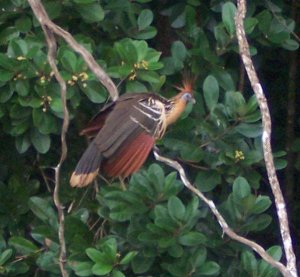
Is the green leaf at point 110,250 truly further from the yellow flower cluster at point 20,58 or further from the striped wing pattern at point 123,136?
the yellow flower cluster at point 20,58

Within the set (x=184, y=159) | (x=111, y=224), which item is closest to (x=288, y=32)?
(x=184, y=159)

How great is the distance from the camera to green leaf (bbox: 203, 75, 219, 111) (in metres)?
4.36

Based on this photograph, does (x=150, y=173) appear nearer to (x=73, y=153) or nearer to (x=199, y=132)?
(x=199, y=132)

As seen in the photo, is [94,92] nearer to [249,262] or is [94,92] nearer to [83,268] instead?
[83,268]

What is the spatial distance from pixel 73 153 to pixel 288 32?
0.93 m

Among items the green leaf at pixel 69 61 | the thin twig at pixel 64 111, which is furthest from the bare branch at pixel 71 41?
the green leaf at pixel 69 61

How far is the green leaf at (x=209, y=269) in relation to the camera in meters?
4.18

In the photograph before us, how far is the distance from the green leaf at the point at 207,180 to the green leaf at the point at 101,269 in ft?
1.62

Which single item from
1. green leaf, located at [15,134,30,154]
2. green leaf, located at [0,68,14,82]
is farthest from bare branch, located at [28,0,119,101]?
green leaf, located at [15,134,30,154]

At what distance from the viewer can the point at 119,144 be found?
13.4ft

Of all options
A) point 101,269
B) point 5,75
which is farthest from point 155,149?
point 5,75

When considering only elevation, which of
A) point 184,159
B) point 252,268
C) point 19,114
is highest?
point 19,114

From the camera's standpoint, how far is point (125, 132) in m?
4.12

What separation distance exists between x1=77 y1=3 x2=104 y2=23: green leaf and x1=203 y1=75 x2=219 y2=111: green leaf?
434mm
